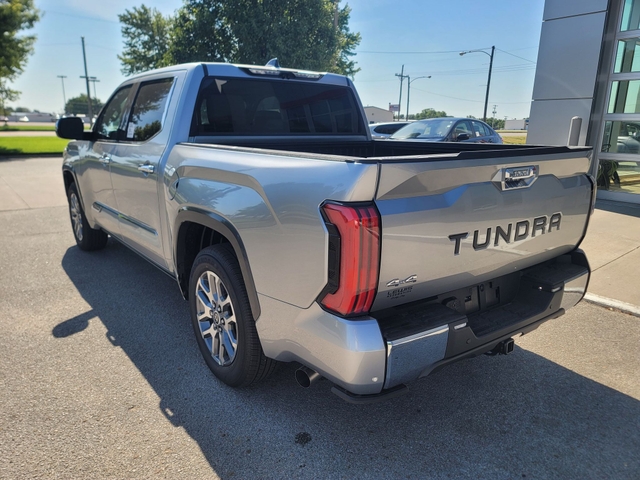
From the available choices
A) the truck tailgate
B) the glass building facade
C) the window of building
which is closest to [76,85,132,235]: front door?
the truck tailgate

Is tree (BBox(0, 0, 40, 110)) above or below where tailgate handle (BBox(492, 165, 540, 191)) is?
above

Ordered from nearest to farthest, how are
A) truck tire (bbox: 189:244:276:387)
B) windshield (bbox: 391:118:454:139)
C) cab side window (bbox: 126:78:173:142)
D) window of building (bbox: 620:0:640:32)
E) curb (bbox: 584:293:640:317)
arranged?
A: 1. truck tire (bbox: 189:244:276:387)
2. cab side window (bbox: 126:78:173:142)
3. curb (bbox: 584:293:640:317)
4. window of building (bbox: 620:0:640:32)
5. windshield (bbox: 391:118:454:139)

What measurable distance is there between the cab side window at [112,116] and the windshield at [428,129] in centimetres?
Result: 683

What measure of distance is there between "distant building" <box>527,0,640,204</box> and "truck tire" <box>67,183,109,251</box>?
9083 millimetres

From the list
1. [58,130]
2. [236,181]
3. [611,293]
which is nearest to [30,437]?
[236,181]

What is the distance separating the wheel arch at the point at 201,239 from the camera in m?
2.44

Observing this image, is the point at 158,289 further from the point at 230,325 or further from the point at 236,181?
the point at 236,181

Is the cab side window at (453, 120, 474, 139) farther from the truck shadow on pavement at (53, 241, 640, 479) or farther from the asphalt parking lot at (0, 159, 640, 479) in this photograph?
the truck shadow on pavement at (53, 241, 640, 479)

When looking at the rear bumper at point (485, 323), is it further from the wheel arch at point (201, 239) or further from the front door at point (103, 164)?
the front door at point (103, 164)

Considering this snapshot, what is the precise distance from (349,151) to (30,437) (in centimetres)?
313

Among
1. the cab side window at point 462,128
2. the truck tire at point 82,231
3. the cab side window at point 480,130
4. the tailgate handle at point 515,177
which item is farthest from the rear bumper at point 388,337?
the cab side window at point 480,130

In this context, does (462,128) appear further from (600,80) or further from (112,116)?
(112,116)

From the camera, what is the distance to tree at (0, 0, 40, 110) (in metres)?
20.7

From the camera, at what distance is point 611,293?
4523 millimetres
